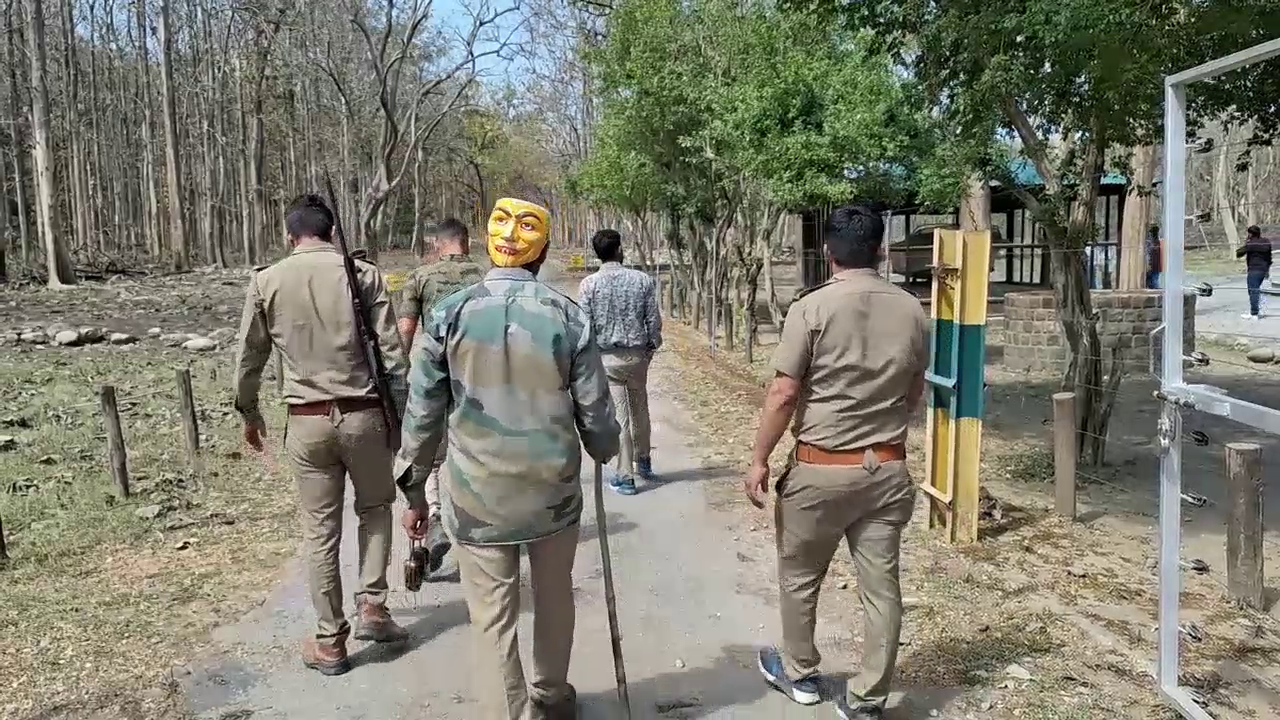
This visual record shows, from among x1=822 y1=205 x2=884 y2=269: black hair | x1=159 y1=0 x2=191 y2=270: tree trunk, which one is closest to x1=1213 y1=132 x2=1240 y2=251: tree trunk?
x1=822 y1=205 x2=884 y2=269: black hair

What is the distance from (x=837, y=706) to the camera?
405cm

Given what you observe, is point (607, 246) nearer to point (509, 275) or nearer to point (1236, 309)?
point (509, 275)

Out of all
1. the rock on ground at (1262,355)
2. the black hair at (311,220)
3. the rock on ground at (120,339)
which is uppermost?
the black hair at (311,220)

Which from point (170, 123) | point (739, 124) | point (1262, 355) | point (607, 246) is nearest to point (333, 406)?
point (607, 246)

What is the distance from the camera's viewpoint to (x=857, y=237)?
3736mm

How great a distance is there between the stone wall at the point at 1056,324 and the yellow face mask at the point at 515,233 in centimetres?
1246

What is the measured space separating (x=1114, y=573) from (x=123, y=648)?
5086mm

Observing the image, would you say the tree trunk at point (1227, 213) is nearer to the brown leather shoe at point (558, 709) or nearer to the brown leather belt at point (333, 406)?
the brown leather shoe at point (558, 709)

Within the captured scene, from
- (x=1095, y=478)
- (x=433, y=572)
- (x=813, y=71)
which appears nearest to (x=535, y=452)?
(x=433, y=572)

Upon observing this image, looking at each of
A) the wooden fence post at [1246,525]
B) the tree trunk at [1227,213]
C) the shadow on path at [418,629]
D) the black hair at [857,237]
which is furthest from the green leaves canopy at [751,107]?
the shadow on path at [418,629]

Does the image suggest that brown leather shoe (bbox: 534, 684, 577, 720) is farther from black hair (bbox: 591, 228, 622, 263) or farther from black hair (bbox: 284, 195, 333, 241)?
black hair (bbox: 591, 228, 622, 263)

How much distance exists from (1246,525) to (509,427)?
3.97m

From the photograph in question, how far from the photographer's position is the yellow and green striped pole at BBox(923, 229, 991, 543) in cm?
580

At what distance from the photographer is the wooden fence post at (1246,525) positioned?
17.1ft
